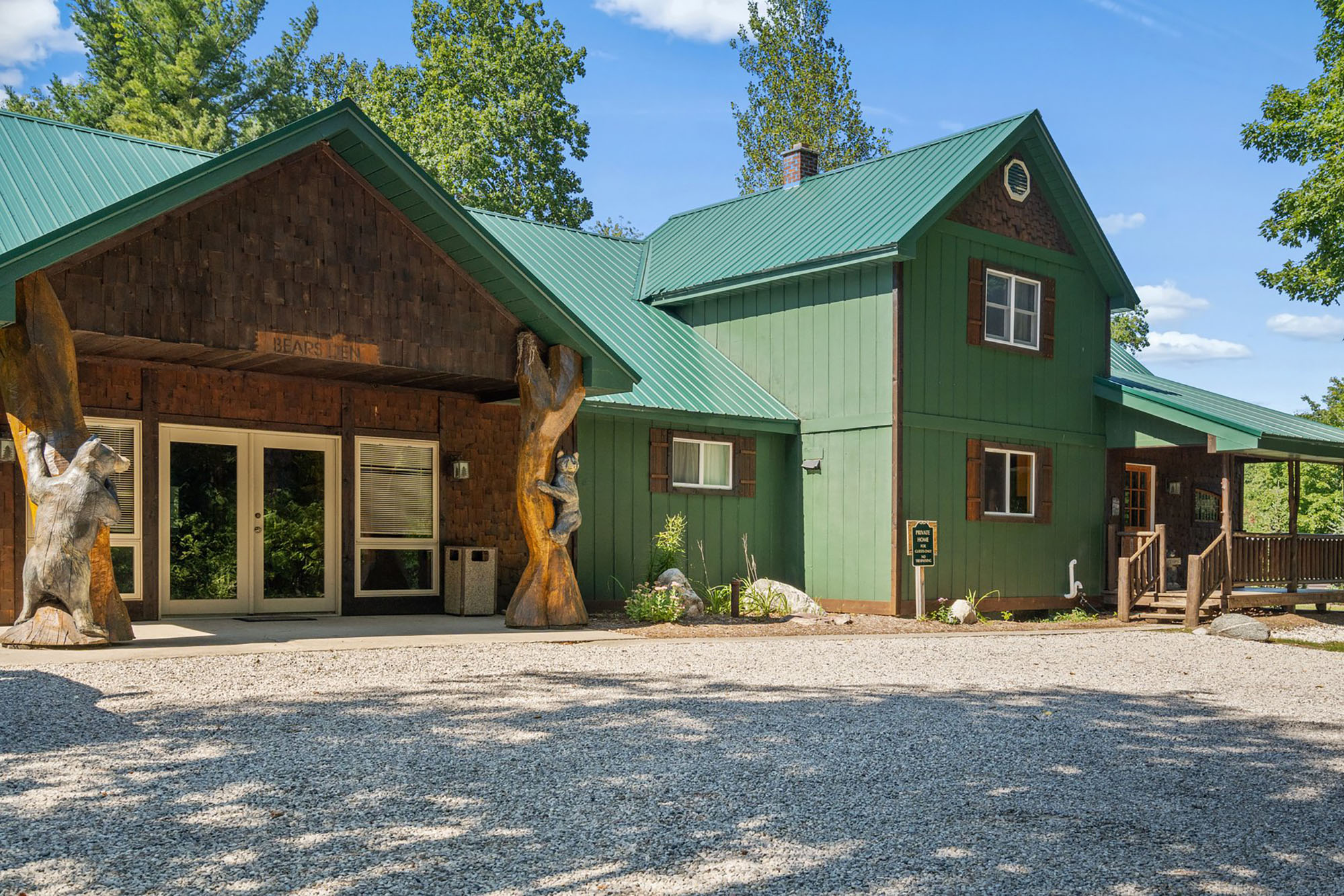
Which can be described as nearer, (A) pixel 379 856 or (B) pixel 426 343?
(A) pixel 379 856

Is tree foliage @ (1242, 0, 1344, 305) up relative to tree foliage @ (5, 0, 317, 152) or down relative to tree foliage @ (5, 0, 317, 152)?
down

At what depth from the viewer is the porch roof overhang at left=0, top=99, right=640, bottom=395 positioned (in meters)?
8.91

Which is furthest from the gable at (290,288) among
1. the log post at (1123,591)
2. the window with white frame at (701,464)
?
the log post at (1123,591)

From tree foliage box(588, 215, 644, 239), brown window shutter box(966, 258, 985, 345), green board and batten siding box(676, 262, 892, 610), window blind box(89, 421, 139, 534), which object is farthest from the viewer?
tree foliage box(588, 215, 644, 239)

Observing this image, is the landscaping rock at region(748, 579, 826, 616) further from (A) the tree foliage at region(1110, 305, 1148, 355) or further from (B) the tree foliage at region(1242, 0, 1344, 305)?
(A) the tree foliage at region(1110, 305, 1148, 355)

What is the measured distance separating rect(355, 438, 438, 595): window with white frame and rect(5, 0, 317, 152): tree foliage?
22127mm

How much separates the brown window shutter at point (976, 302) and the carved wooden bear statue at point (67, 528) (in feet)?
36.7

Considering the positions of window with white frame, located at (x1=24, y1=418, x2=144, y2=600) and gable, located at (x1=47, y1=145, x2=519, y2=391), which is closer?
gable, located at (x1=47, y1=145, x2=519, y2=391)

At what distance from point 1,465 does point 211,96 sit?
27.4 meters

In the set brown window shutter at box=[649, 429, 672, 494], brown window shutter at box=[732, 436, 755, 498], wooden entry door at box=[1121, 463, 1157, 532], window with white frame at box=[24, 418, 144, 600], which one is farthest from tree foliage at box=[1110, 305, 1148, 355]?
window with white frame at box=[24, 418, 144, 600]

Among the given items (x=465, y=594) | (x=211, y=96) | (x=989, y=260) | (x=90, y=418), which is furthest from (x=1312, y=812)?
(x=211, y=96)

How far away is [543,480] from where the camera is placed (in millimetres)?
12266

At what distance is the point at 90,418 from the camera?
11.4m

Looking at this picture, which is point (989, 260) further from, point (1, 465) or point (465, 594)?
point (1, 465)
